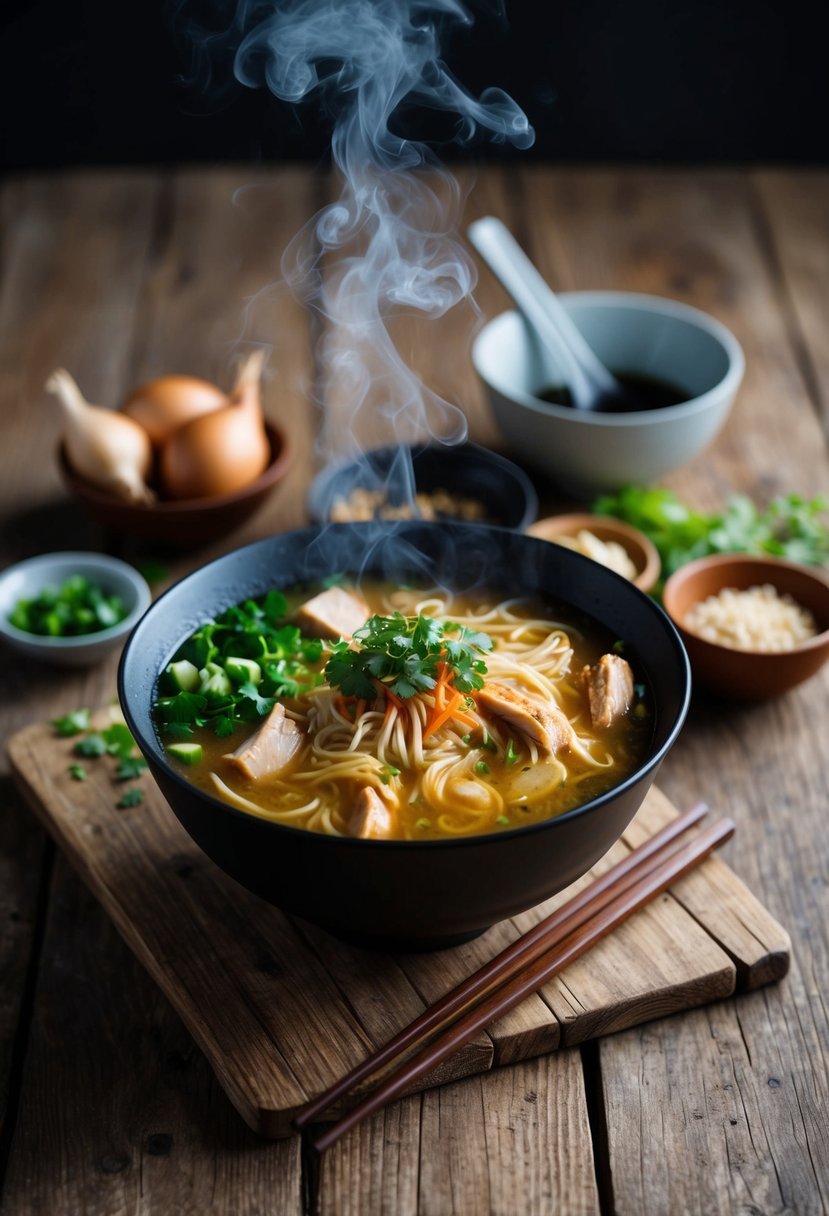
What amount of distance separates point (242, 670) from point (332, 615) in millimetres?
285

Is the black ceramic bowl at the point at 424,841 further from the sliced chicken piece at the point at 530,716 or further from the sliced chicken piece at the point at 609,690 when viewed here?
the sliced chicken piece at the point at 530,716

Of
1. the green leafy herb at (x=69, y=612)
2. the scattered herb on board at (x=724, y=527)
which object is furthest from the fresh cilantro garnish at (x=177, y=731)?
the scattered herb on board at (x=724, y=527)

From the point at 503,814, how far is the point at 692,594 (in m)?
1.39

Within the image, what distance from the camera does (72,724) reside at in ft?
10.8

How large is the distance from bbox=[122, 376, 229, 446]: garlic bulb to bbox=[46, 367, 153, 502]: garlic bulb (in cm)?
9

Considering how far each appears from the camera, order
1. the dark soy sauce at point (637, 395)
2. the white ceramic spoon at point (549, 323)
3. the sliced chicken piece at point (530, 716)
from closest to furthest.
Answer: the sliced chicken piece at point (530, 716)
the white ceramic spoon at point (549, 323)
the dark soy sauce at point (637, 395)

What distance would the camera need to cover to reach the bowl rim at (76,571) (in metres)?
3.55

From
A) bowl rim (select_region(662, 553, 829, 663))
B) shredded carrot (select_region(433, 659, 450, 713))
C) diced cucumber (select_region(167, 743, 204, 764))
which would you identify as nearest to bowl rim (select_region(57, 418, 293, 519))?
bowl rim (select_region(662, 553, 829, 663))

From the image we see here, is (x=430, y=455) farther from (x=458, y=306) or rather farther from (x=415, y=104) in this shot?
(x=415, y=104)

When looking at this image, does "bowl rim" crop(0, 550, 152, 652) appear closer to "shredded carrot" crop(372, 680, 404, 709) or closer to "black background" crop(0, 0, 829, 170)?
"shredded carrot" crop(372, 680, 404, 709)

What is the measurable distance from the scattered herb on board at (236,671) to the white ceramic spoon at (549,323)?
176 cm

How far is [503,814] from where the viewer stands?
8.07 feet

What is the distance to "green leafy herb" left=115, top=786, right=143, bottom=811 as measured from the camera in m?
3.05

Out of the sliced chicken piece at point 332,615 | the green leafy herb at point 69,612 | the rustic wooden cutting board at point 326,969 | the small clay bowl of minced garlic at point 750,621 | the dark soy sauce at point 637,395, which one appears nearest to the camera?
the rustic wooden cutting board at point 326,969
